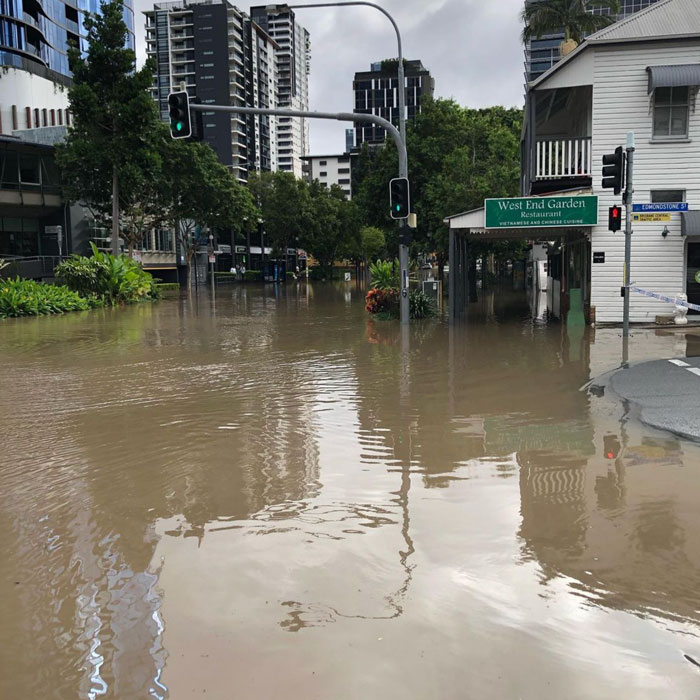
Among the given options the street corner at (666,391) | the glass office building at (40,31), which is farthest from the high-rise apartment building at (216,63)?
the street corner at (666,391)

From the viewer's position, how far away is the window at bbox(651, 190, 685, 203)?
21906mm

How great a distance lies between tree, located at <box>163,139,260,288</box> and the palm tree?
2148cm

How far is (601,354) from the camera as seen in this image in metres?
16.2

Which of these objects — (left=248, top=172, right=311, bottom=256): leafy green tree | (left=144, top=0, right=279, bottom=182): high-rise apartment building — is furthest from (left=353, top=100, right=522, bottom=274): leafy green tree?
(left=144, top=0, right=279, bottom=182): high-rise apartment building

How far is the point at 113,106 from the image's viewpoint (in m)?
39.7

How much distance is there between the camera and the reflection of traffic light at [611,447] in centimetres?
791

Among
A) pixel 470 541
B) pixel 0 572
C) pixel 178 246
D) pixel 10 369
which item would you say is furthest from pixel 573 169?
pixel 178 246

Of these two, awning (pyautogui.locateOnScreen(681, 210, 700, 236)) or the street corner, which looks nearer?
the street corner

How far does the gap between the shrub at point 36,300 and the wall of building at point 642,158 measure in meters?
21.3

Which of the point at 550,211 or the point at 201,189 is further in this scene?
the point at 201,189

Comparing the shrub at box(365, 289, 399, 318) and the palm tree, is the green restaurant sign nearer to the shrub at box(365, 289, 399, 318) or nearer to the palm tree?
the shrub at box(365, 289, 399, 318)

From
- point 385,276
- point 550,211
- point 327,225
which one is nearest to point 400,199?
point 550,211

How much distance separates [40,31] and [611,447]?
7644cm

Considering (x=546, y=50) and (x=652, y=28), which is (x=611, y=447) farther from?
(x=546, y=50)
